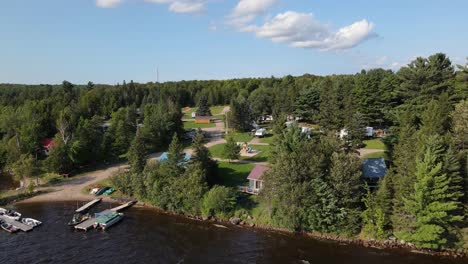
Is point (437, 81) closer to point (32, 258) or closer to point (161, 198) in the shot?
point (161, 198)

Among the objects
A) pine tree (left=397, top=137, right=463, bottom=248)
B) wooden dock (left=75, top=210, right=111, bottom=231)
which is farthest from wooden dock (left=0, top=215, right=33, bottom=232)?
pine tree (left=397, top=137, right=463, bottom=248)

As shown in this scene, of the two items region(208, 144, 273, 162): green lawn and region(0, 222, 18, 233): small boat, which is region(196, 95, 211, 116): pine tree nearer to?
region(208, 144, 273, 162): green lawn

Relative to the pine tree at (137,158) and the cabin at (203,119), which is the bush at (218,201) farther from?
the cabin at (203,119)

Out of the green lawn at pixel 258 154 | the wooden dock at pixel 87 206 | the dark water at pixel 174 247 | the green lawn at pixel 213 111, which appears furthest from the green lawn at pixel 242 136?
the green lawn at pixel 213 111

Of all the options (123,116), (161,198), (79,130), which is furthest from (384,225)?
(123,116)

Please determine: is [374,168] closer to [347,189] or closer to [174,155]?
[347,189]

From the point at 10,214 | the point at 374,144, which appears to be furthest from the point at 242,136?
the point at 10,214
